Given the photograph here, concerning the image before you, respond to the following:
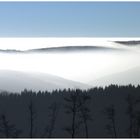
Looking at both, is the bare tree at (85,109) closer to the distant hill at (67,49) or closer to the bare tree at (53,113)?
the bare tree at (53,113)

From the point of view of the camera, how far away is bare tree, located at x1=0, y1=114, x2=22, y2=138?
205 cm

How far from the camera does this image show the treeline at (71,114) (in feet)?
6.74

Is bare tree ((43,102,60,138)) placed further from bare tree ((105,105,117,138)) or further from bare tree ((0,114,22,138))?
bare tree ((105,105,117,138))

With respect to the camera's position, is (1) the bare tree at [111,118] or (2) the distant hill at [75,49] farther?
(2) the distant hill at [75,49]

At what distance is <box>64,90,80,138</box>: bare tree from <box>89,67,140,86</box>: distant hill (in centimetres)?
14

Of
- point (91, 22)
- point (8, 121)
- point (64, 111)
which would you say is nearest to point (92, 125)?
point (64, 111)

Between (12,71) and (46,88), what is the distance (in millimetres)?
255

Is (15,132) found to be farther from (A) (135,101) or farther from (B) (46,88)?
(A) (135,101)

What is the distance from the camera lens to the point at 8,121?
81.4 inches

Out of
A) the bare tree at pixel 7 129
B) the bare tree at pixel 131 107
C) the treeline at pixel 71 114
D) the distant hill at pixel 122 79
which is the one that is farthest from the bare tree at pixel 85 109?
the bare tree at pixel 7 129

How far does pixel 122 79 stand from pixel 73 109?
0.37 metres

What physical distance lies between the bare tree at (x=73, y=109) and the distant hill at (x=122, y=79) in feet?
0.46

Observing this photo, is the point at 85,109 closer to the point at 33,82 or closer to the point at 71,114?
the point at 71,114

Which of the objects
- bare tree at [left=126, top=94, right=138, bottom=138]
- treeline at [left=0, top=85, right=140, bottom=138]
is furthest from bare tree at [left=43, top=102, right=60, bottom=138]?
bare tree at [left=126, top=94, right=138, bottom=138]
